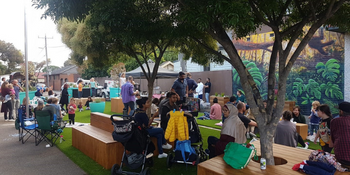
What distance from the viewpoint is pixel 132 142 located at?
15.5ft

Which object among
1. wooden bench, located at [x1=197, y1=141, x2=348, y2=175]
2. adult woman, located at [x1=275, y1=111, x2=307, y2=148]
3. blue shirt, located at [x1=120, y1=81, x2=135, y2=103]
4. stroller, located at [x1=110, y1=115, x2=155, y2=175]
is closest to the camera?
wooden bench, located at [x1=197, y1=141, x2=348, y2=175]

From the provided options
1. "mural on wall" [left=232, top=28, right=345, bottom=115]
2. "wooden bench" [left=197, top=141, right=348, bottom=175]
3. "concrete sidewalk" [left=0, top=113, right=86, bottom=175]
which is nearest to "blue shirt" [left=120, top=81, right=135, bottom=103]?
"concrete sidewalk" [left=0, top=113, right=86, bottom=175]

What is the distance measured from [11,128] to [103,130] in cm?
588

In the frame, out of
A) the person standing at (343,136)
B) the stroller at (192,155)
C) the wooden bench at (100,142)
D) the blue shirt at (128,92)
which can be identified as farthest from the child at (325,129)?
the blue shirt at (128,92)

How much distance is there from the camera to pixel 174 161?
5.17m

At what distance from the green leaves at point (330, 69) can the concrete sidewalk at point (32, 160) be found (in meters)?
11.1

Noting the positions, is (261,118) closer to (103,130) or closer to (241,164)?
(241,164)

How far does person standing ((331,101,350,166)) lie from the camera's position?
3.60 metres

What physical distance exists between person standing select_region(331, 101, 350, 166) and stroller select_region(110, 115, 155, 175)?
3082mm

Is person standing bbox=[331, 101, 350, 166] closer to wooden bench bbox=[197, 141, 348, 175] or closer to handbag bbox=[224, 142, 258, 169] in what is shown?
wooden bench bbox=[197, 141, 348, 175]

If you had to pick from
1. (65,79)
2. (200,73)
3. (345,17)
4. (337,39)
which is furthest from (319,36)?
(65,79)

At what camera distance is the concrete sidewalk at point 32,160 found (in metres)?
5.31

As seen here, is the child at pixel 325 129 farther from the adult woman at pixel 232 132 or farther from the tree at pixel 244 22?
the adult woman at pixel 232 132

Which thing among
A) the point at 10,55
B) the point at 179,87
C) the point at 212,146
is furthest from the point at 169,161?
the point at 10,55
